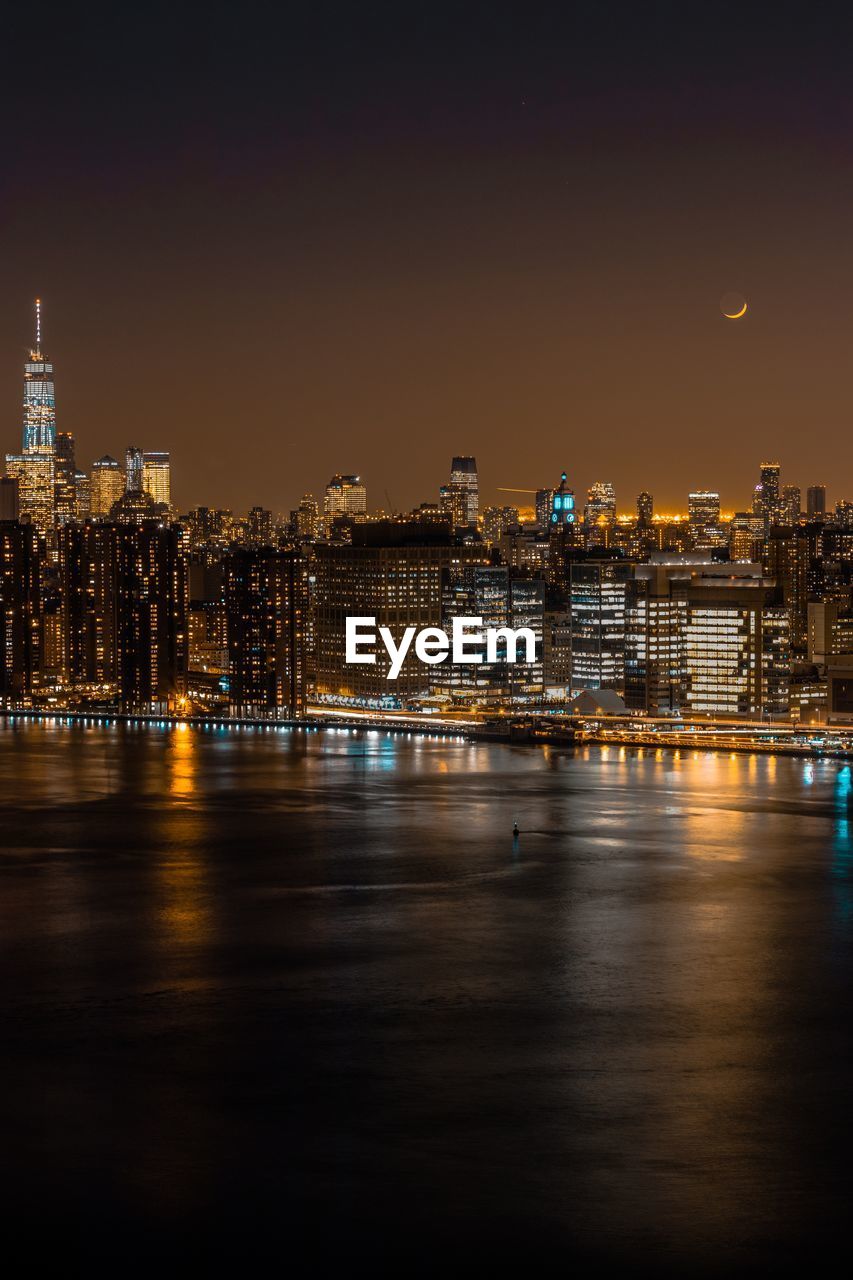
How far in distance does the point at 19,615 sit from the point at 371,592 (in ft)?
19.7

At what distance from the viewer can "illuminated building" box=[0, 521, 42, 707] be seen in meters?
30.6

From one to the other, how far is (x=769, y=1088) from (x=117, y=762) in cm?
1493

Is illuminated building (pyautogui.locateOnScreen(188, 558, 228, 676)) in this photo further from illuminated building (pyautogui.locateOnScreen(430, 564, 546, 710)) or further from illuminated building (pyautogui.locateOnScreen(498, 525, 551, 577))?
illuminated building (pyautogui.locateOnScreen(498, 525, 551, 577))

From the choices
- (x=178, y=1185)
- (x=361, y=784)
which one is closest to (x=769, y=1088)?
(x=178, y=1185)

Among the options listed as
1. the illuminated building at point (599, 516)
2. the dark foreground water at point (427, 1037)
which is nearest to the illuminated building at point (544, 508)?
the illuminated building at point (599, 516)

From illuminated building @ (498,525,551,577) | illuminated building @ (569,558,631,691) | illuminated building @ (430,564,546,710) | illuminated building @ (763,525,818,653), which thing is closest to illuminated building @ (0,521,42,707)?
illuminated building @ (430,564,546,710)

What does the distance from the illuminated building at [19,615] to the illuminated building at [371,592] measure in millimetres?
4828

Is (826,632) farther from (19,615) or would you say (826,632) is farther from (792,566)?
(19,615)

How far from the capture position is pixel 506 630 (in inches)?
1160

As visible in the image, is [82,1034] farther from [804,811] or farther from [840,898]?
[804,811]

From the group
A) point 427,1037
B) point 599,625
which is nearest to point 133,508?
point 599,625

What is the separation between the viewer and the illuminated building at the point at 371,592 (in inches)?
1214

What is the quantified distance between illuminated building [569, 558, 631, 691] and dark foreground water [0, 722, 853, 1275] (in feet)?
37.9

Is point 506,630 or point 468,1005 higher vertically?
point 506,630
